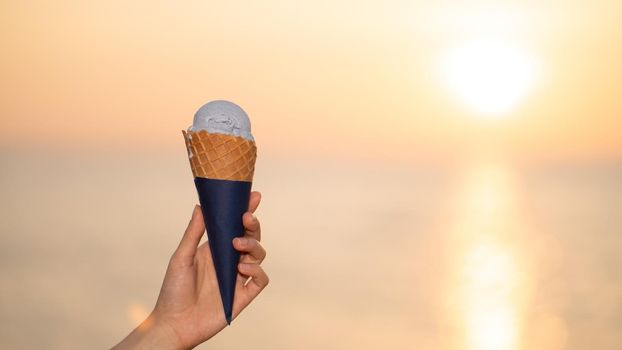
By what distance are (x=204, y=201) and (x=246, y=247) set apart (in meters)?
0.48

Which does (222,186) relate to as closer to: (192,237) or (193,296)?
(192,237)

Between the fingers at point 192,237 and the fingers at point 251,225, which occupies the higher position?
the fingers at point 251,225

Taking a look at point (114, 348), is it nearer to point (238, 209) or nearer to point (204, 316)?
point (204, 316)

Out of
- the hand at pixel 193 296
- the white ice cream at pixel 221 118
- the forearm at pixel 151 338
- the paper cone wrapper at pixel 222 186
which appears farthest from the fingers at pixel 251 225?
the forearm at pixel 151 338

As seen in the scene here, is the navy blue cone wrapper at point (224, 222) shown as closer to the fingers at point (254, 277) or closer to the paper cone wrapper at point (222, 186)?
the paper cone wrapper at point (222, 186)

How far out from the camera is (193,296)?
11.3 feet

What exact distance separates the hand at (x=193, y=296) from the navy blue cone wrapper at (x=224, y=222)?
0.21 ft

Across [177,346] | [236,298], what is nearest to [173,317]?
[177,346]

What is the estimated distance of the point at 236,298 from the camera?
355cm

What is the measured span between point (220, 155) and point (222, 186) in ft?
0.63

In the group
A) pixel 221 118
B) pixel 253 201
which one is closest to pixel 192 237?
pixel 253 201

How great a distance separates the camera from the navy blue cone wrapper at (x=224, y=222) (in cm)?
349

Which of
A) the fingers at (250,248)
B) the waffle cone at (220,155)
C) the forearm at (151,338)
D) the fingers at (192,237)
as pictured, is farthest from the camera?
the waffle cone at (220,155)

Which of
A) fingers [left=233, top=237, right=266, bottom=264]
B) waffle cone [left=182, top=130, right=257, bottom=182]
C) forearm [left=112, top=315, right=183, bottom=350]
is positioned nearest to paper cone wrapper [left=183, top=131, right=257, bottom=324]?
waffle cone [left=182, top=130, right=257, bottom=182]
